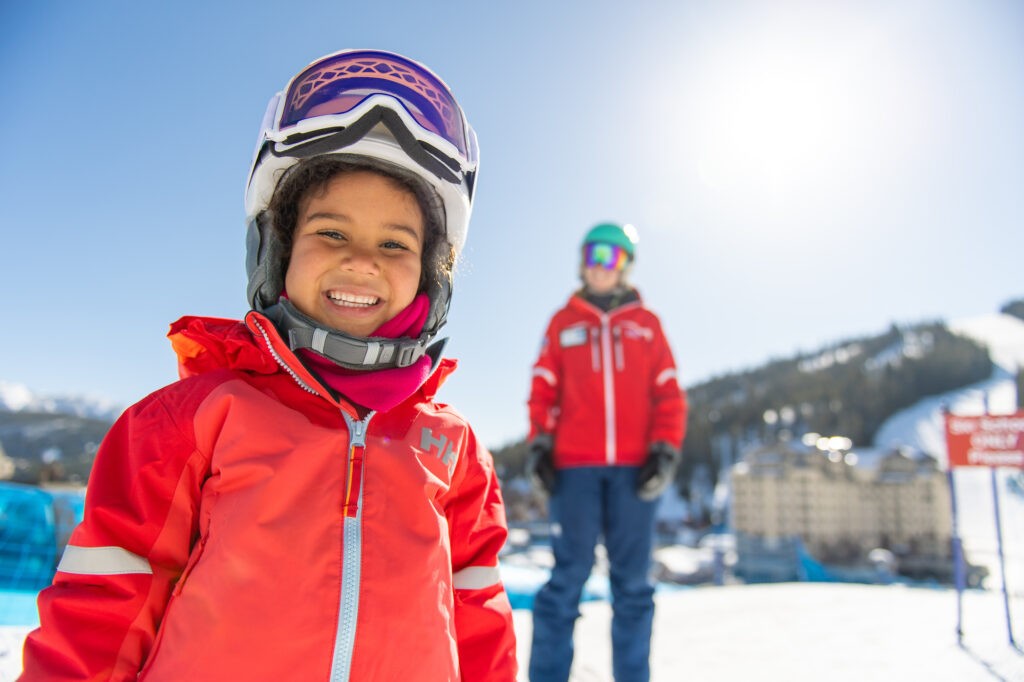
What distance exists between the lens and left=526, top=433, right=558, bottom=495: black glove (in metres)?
2.99

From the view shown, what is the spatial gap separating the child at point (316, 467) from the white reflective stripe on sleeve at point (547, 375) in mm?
1581

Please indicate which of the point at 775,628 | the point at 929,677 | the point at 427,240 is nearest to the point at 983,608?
the point at 775,628

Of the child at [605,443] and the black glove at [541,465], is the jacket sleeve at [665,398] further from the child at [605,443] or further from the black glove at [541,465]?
the black glove at [541,465]

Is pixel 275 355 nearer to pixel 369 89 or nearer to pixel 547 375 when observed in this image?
pixel 369 89

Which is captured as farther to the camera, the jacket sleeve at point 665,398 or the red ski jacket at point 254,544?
the jacket sleeve at point 665,398

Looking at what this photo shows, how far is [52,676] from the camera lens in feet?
3.21

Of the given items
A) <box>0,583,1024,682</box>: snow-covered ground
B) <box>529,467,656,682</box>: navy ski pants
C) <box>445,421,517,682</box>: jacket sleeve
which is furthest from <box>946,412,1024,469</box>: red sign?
<box>445,421,517,682</box>: jacket sleeve

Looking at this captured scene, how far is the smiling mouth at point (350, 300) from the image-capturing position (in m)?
1.46

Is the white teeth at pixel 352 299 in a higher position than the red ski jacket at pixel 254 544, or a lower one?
higher

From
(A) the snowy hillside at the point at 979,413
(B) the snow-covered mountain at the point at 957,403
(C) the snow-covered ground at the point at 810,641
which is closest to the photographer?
Result: (C) the snow-covered ground at the point at 810,641

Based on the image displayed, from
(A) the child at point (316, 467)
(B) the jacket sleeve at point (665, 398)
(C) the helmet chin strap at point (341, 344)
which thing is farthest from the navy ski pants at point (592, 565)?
(C) the helmet chin strap at point (341, 344)

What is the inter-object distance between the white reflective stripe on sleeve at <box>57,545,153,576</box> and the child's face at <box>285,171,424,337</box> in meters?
0.63

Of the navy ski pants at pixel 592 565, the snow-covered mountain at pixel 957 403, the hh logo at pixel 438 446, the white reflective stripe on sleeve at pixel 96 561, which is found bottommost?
the navy ski pants at pixel 592 565

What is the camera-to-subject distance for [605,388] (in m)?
3.06
